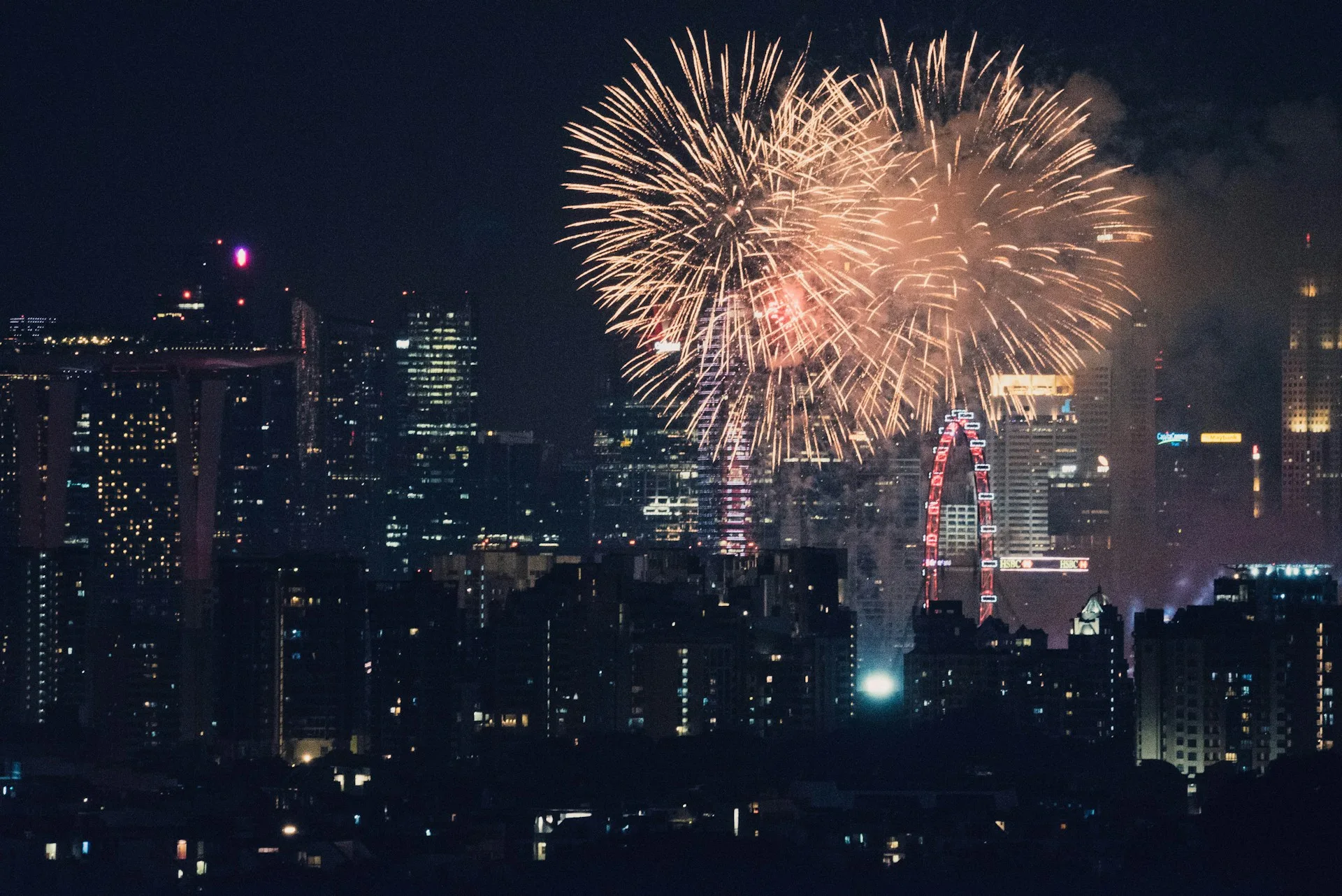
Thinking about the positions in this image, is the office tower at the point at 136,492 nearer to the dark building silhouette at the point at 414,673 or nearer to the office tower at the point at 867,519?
the office tower at the point at 867,519

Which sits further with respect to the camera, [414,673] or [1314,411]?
[1314,411]

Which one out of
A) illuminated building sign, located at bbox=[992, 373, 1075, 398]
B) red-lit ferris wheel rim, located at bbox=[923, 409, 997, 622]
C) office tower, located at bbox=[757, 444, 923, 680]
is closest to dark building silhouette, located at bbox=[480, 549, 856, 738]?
red-lit ferris wheel rim, located at bbox=[923, 409, 997, 622]

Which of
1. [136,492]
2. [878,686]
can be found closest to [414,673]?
[878,686]

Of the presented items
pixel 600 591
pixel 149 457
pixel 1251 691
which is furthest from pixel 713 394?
pixel 149 457

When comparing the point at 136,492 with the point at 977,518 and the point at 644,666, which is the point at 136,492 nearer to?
the point at 977,518

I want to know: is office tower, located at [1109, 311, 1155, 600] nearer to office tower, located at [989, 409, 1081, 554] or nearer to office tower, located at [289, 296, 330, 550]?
office tower, located at [989, 409, 1081, 554]

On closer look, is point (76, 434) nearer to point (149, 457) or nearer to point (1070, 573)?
point (149, 457)
